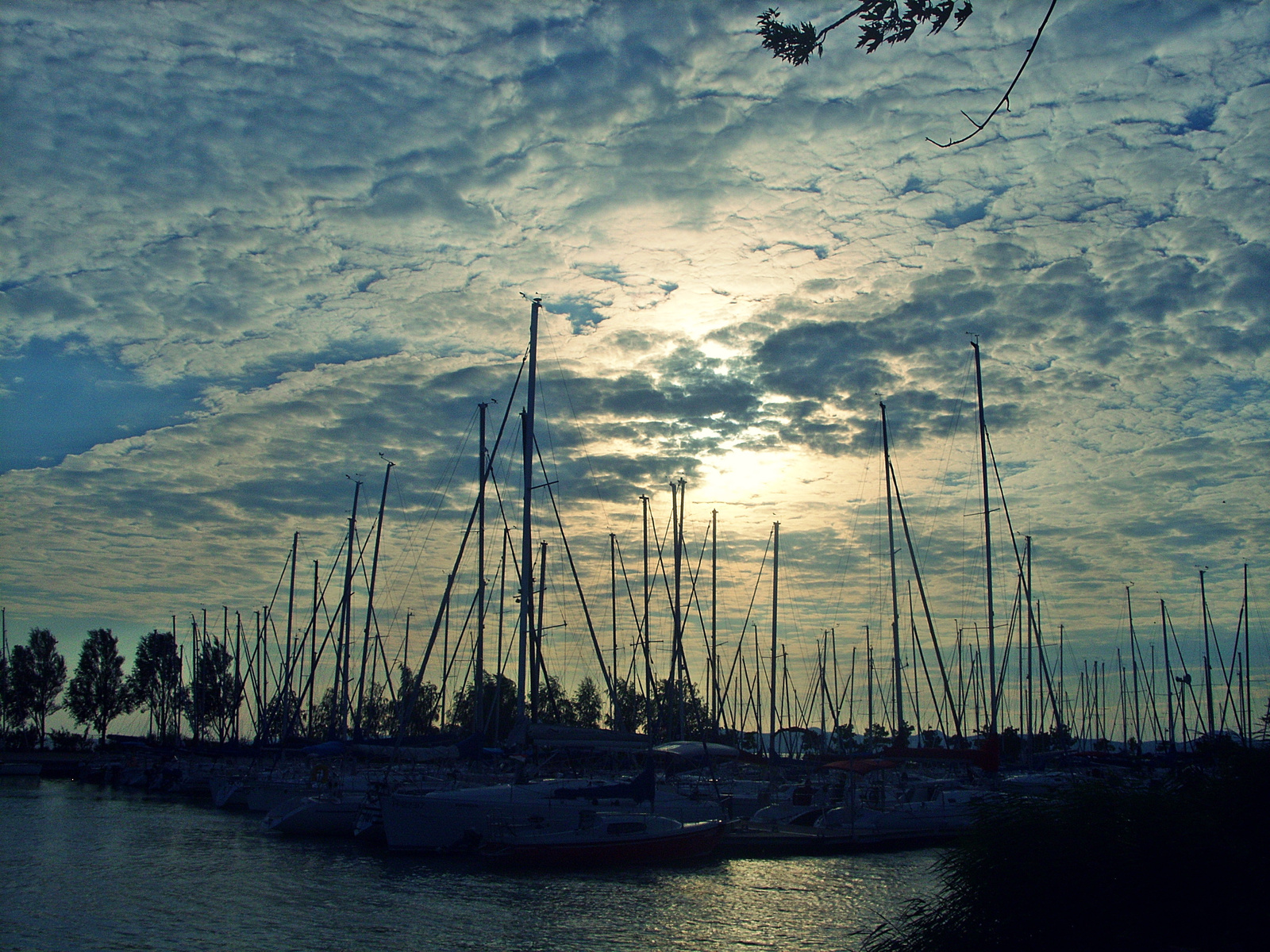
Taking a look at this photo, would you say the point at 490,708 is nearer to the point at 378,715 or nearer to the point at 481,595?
the point at 378,715

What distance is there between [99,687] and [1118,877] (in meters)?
137

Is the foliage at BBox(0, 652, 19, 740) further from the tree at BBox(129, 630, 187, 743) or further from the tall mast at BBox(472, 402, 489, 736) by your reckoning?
the tall mast at BBox(472, 402, 489, 736)

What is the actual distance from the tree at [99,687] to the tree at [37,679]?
2049 millimetres

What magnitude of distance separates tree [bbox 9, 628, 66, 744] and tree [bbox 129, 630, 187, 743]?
8.85 metres

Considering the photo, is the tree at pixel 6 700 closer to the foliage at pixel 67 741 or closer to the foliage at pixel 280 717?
the foliage at pixel 67 741

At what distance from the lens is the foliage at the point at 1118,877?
10641 millimetres

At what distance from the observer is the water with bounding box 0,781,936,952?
22.3 metres

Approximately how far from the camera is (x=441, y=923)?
23.8 metres

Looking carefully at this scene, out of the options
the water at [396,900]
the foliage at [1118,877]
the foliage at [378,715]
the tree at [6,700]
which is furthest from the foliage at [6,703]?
the foliage at [1118,877]

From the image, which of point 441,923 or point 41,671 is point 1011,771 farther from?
point 41,671

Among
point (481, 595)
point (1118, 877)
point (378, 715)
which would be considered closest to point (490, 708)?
point (378, 715)

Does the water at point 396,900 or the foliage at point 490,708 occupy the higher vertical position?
the foliage at point 490,708

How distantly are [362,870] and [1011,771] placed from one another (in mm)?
35165

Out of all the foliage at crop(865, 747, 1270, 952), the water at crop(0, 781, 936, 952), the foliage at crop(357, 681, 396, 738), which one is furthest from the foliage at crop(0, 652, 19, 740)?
the foliage at crop(865, 747, 1270, 952)
